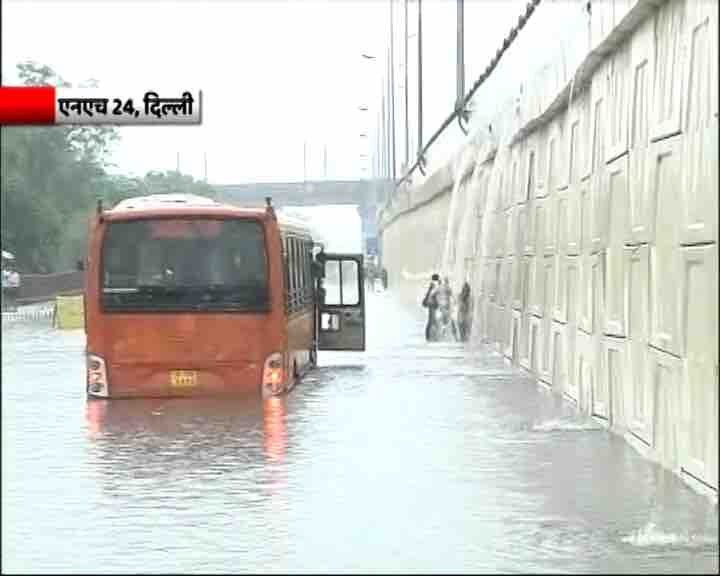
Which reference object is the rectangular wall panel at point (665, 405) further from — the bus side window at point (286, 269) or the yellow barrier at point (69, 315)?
the yellow barrier at point (69, 315)

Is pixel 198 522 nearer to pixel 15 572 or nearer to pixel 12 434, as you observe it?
pixel 15 572

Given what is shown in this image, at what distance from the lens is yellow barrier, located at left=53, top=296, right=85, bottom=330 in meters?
37.1

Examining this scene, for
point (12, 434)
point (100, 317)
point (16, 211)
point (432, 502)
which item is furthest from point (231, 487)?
point (100, 317)

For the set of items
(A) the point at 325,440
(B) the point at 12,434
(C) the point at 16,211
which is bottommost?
(A) the point at 325,440

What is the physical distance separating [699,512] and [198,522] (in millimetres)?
3052

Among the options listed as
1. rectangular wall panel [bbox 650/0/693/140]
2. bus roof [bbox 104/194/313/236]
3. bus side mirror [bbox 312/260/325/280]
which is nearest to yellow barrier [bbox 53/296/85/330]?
bus side mirror [bbox 312/260/325/280]

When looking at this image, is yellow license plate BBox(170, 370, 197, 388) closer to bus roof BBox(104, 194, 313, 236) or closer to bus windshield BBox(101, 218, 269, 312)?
bus windshield BBox(101, 218, 269, 312)

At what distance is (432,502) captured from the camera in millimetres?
11414

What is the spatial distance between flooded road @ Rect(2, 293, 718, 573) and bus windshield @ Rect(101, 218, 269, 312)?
1.12 metres

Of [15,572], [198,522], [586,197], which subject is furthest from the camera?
[586,197]

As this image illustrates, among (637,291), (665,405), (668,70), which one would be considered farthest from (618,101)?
(665,405)

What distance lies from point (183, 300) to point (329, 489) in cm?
746

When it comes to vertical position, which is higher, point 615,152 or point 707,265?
point 615,152
